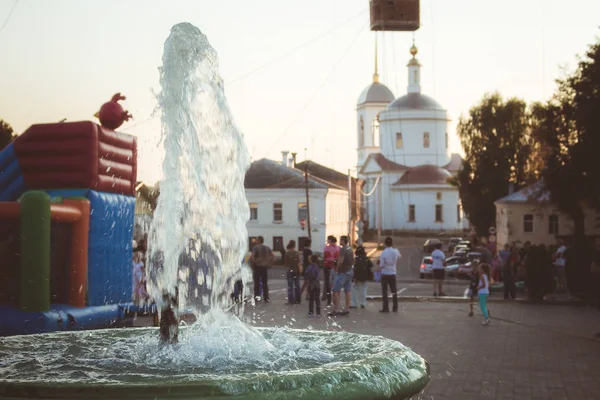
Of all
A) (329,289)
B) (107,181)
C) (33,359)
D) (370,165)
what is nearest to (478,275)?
(329,289)

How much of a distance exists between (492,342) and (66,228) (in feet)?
21.7

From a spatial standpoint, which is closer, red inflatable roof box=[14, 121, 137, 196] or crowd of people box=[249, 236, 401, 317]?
red inflatable roof box=[14, 121, 137, 196]

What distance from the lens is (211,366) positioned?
5.61m

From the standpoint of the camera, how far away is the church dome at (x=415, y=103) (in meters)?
101

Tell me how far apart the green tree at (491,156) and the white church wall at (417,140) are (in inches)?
1446

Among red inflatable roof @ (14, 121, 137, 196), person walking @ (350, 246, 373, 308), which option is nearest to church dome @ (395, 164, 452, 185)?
person walking @ (350, 246, 373, 308)

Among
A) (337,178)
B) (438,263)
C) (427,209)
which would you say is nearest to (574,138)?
(438,263)

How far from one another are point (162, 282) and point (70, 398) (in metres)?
1.97

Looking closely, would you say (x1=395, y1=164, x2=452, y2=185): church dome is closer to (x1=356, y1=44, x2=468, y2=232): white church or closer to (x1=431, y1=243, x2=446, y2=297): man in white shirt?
(x1=356, y1=44, x2=468, y2=232): white church

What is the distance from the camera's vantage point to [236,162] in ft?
24.6

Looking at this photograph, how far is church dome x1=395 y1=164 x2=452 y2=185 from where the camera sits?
326 ft

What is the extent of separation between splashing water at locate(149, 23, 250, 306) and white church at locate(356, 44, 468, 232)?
3499 inches

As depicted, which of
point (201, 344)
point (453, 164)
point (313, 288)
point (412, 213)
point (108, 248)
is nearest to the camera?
point (201, 344)

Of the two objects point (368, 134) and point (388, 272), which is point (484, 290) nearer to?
point (388, 272)
